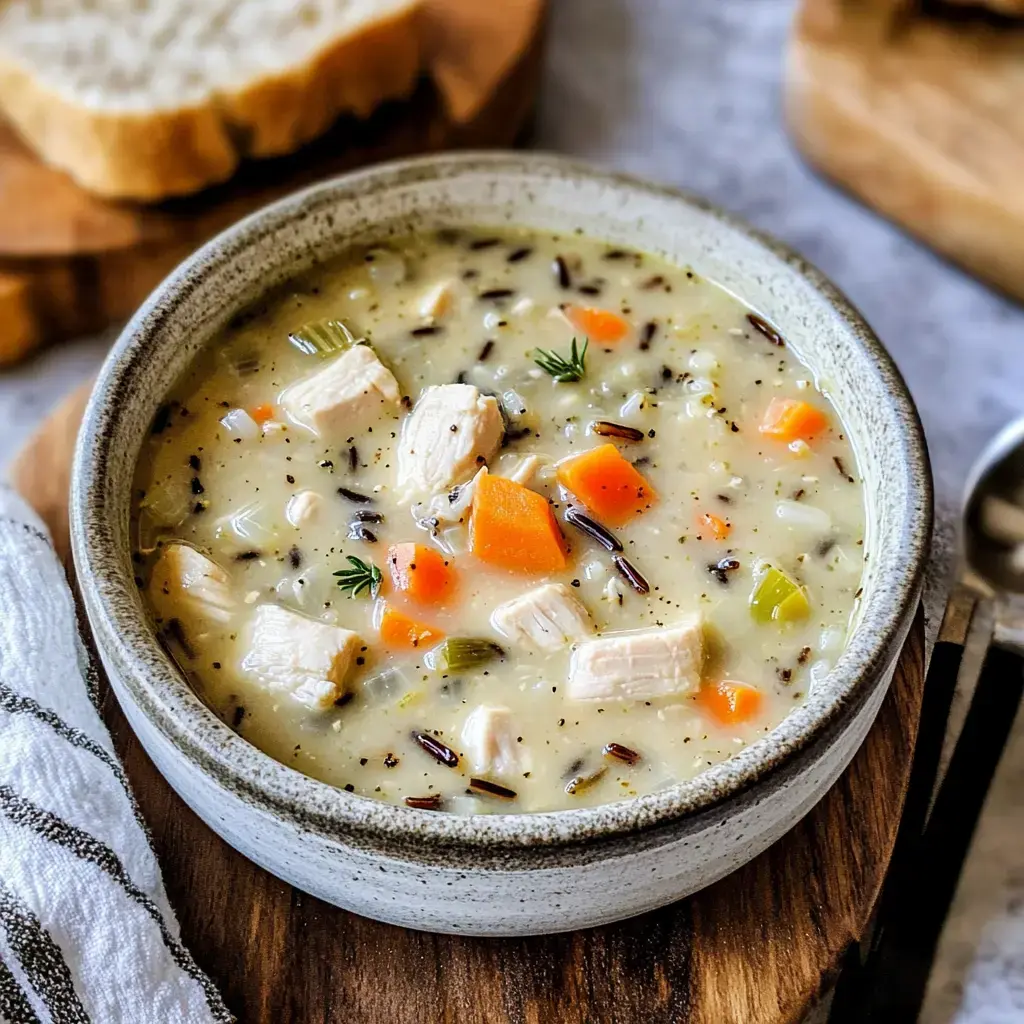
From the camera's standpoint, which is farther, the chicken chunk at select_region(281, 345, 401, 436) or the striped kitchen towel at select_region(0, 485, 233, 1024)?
the chicken chunk at select_region(281, 345, 401, 436)

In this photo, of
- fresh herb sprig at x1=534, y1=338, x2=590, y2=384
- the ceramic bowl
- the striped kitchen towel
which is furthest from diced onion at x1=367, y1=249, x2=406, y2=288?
the striped kitchen towel

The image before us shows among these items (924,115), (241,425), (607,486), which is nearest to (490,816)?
(607,486)

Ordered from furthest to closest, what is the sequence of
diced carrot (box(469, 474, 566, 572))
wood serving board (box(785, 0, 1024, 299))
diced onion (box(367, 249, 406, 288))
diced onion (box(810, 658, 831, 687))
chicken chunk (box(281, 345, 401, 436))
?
1. wood serving board (box(785, 0, 1024, 299))
2. diced onion (box(367, 249, 406, 288))
3. chicken chunk (box(281, 345, 401, 436))
4. diced carrot (box(469, 474, 566, 572))
5. diced onion (box(810, 658, 831, 687))

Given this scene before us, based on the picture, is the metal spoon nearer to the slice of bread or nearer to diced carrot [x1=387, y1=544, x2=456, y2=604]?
diced carrot [x1=387, y1=544, x2=456, y2=604]

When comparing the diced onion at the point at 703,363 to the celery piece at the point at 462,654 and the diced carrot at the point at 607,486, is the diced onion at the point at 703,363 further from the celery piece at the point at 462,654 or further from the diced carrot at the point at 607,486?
the celery piece at the point at 462,654

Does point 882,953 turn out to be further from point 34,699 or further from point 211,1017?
point 34,699
